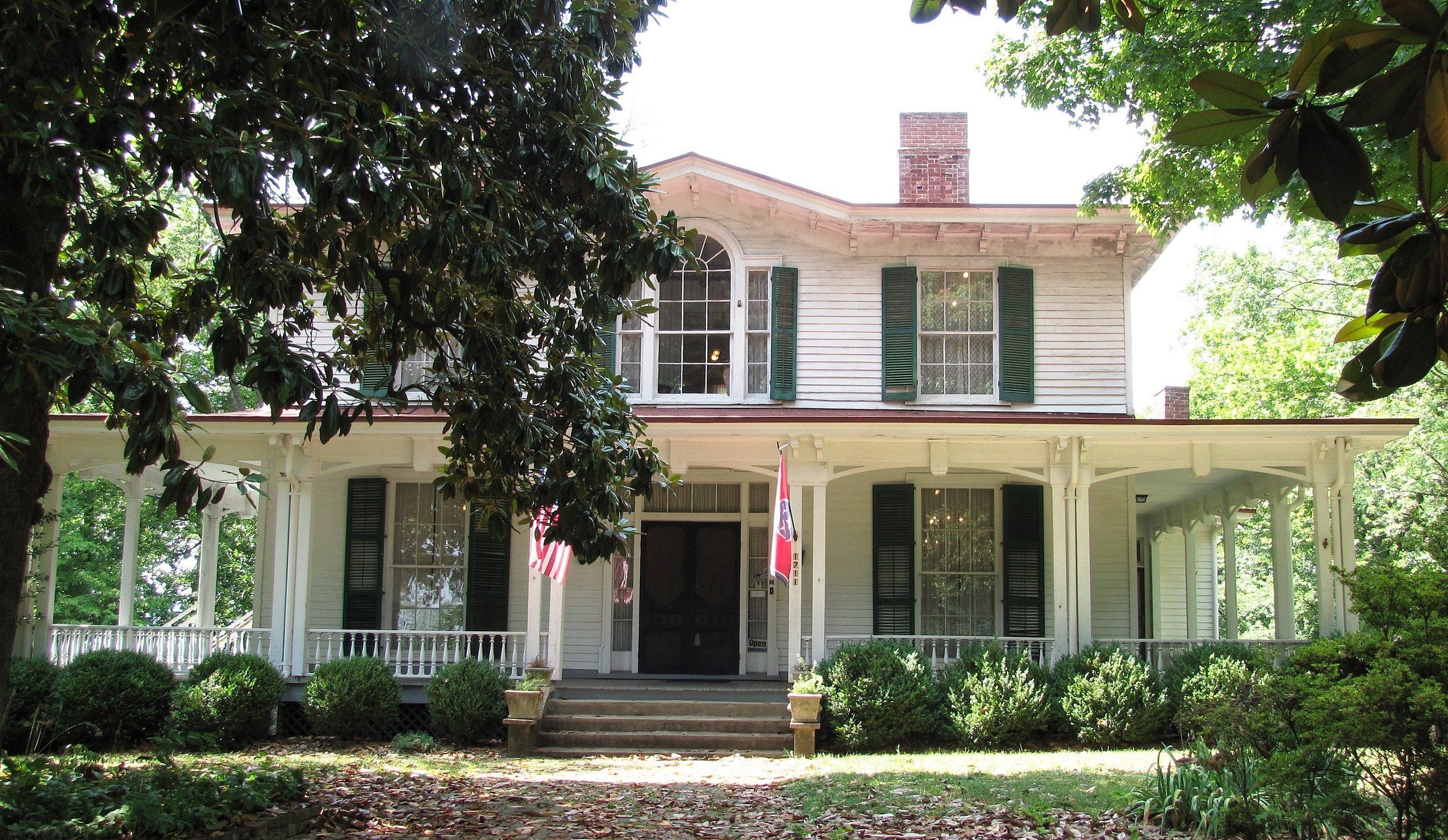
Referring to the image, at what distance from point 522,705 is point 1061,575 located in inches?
266

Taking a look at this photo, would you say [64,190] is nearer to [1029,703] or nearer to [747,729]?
[747,729]

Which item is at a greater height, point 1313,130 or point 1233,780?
point 1313,130

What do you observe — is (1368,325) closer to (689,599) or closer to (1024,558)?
(1024,558)

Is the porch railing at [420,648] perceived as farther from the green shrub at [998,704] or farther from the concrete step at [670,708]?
the green shrub at [998,704]

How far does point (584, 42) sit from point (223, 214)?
13322mm

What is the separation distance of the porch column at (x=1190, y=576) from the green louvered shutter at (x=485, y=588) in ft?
36.6

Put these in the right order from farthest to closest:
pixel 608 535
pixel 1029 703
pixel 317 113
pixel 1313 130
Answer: pixel 1029 703 < pixel 608 535 < pixel 317 113 < pixel 1313 130

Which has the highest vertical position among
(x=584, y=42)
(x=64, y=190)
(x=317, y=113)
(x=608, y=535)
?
(x=584, y=42)

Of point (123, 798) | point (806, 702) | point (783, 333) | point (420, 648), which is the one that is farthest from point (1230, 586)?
point (123, 798)

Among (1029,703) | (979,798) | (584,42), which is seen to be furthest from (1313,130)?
(1029,703)

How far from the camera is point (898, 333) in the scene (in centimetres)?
1633

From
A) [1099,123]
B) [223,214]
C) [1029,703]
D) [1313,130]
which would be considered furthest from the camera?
[223,214]

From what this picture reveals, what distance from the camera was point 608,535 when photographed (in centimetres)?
A: 826

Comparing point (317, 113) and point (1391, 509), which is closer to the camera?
point (317, 113)
